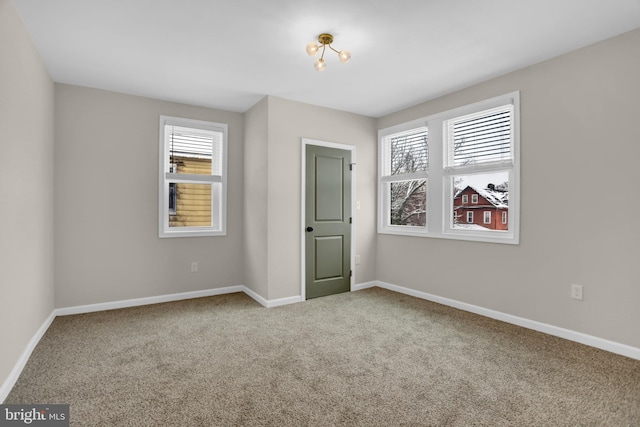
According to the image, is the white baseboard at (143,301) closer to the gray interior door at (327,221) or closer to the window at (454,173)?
the gray interior door at (327,221)

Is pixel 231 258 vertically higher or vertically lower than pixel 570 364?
higher

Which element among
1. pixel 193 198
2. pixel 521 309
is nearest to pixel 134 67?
pixel 193 198

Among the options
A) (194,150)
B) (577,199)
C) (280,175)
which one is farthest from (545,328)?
(194,150)

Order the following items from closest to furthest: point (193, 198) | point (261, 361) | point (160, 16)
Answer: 1. point (160, 16)
2. point (261, 361)
3. point (193, 198)

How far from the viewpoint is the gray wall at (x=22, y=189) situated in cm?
211

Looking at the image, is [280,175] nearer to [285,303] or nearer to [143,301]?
[285,303]

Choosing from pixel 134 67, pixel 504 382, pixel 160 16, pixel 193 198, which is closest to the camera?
pixel 504 382

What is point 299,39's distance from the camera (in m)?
2.70

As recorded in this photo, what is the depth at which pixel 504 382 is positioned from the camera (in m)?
2.21

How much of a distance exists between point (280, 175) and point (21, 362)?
2831 millimetres

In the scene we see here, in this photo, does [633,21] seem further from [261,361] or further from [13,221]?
[13,221]

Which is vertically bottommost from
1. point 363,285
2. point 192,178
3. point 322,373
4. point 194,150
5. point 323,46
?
point 322,373

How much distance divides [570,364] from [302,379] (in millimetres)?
2007

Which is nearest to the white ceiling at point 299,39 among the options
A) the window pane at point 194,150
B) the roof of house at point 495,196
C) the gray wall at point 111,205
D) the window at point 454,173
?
the gray wall at point 111,205
